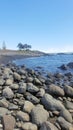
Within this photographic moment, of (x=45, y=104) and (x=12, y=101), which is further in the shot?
Answer: (x=12, y=101)

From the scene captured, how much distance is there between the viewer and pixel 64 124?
10805mm

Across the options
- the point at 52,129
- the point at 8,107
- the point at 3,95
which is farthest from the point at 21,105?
the point at 52,129

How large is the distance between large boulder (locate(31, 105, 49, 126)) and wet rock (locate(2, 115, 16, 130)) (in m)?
0.86

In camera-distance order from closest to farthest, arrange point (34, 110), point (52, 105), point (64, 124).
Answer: point (64, 124) < point (34, 110) < point (52, 105)

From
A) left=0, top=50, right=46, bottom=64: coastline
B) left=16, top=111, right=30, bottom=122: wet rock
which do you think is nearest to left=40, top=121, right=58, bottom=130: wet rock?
left=16, top=111, right=30, bottom=122: wet rock

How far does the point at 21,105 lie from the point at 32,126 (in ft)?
9.14

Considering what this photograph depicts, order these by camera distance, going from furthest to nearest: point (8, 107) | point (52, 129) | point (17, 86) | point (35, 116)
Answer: point (17, 86) → point (8, 107) → point (35, 116) → point (52, 129)

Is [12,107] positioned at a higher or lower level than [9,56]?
higher

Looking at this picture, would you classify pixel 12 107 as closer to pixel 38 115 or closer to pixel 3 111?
pixel 3 111

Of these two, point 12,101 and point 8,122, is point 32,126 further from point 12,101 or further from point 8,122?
point 12,101

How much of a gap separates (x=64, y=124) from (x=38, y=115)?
3.59 ft

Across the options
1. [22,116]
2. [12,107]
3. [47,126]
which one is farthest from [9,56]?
[47,126]

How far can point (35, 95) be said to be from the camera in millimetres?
15281

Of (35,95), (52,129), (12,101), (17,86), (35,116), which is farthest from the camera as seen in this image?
(17,86)
